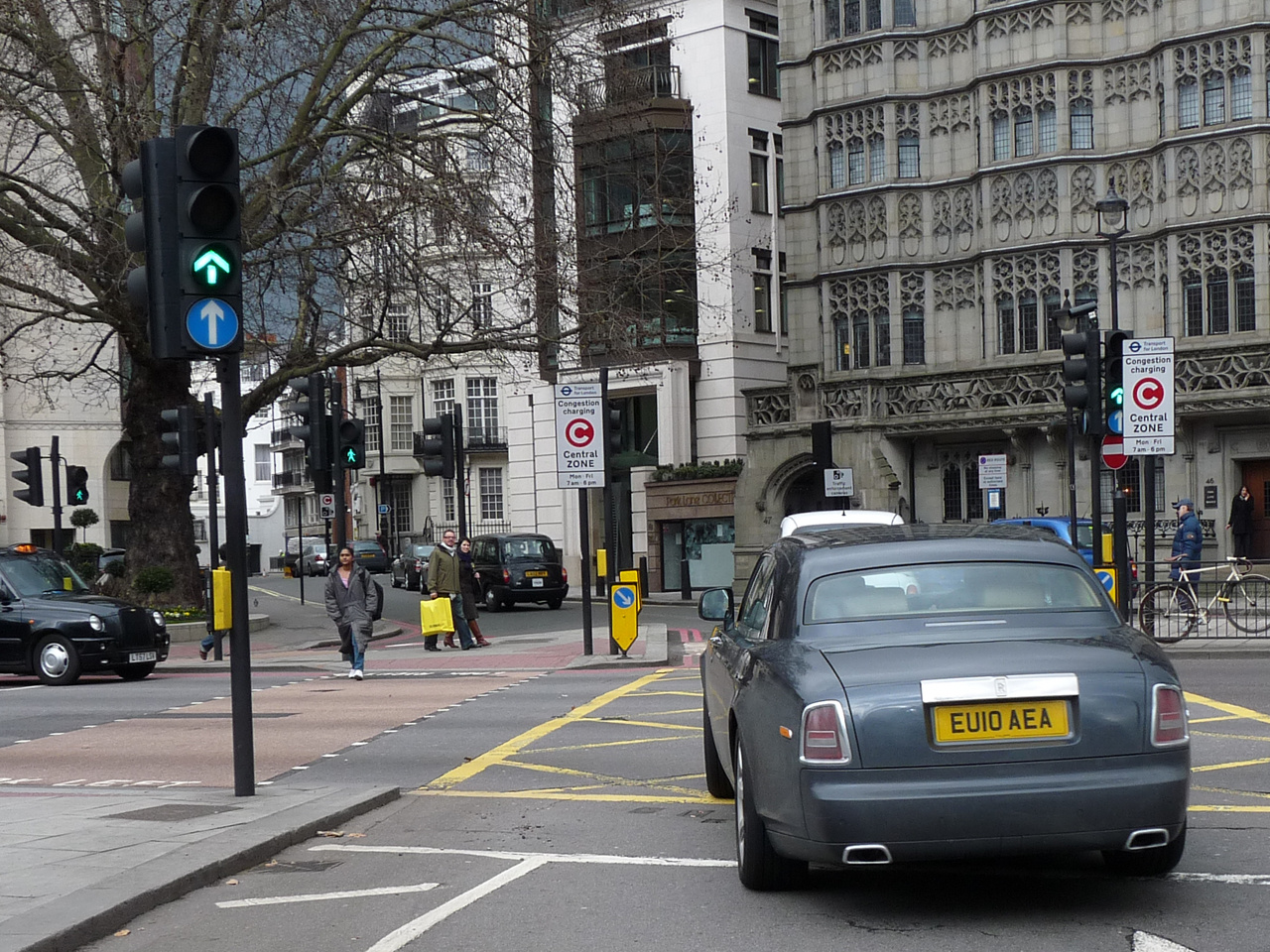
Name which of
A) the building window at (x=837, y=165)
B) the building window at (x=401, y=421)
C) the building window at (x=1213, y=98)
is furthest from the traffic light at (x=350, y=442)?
the building window at (x=401, y=421)

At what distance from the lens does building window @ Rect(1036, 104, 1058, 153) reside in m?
39.8

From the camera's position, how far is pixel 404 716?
1578cm

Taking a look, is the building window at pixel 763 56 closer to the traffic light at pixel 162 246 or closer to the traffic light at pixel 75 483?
the traffic light at pixel 75 483

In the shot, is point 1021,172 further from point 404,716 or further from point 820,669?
point 820,669

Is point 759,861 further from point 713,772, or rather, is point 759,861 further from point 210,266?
point 210,266

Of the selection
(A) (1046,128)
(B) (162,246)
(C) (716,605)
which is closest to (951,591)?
(C) (716,605)

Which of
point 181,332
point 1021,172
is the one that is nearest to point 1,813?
point 181,332

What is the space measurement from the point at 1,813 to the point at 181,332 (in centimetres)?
302

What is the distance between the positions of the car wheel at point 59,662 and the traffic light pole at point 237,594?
1188 cm

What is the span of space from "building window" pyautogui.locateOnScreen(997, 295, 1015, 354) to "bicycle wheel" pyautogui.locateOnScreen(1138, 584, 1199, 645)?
19.5 meters

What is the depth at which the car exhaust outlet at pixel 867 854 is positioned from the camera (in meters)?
6.10

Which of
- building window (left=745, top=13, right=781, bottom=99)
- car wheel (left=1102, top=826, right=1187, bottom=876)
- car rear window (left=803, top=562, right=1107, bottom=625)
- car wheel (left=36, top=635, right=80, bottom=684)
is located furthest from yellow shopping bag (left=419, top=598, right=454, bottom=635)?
building window (left=745, top=13, right=781, bottom=99)

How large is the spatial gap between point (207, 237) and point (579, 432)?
12.7 metres

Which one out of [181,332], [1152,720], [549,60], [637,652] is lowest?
[637,652]
